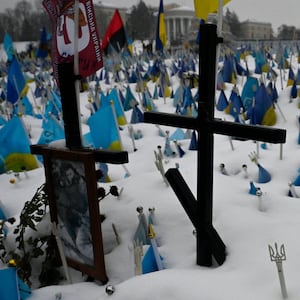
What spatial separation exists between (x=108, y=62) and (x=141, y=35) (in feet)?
83.9

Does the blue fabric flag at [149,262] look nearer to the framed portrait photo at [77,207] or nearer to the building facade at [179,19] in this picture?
the framed portrait photo at [77,207]

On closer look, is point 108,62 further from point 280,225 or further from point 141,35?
point 141,35

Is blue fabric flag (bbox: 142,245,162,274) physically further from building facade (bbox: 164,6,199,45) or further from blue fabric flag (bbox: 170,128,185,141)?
building facade (bbox: 164,6,199,45)

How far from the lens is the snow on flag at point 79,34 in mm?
2178

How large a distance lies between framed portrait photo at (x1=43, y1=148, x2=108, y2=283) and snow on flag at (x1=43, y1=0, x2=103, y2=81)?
533 millimetres

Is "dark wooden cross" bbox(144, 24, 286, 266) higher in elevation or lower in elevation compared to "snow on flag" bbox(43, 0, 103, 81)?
lower

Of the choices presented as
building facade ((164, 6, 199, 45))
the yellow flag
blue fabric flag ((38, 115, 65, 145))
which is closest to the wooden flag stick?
the yellow flag

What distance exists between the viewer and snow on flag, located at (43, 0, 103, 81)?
2178 mm

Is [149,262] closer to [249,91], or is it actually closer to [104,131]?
[104,131]

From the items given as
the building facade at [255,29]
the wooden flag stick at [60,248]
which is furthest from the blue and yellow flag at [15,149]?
the building facade at [255,29]

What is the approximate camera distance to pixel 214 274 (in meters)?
1.84

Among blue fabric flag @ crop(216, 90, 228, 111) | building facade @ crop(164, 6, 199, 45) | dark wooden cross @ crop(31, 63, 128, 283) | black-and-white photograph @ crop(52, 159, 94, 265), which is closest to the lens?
dark wooden cross @ crop(31, 63, 128, 283)

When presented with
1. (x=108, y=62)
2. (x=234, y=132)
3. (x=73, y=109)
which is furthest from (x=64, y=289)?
(x=108, y=62)

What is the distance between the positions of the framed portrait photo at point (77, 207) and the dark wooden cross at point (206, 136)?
1.54 ft
